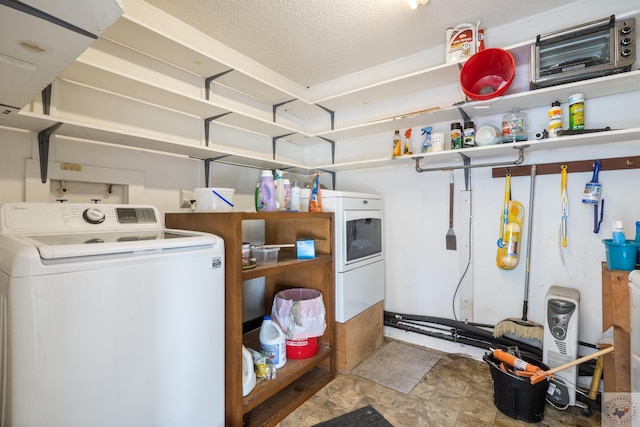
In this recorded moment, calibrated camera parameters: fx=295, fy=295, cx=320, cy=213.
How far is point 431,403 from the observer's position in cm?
167

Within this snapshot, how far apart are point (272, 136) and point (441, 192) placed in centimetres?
150

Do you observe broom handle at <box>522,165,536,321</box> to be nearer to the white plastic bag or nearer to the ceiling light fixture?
the ceiling light fixture

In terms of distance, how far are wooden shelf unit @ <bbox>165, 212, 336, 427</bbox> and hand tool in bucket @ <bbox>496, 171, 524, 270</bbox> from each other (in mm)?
1150

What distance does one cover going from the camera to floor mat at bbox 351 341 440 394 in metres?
1.89

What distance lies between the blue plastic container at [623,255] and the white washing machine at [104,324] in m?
1.89

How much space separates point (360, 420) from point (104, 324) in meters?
1.30

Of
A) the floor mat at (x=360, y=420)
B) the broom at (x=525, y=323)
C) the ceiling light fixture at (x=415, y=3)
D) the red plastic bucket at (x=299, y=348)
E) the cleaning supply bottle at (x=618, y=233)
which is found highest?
the ceiling light fixture at (x=415, y=3)

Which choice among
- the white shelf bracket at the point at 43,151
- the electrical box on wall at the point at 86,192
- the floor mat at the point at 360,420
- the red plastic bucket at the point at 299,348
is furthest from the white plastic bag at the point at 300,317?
the white shelf bracket at the point at 43,151

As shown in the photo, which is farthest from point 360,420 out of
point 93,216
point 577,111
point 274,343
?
point 577,111

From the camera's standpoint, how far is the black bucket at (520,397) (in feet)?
4.91

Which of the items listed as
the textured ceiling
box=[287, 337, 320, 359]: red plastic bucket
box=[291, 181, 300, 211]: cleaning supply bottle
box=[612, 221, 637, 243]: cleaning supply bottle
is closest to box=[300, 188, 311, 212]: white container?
box=[291, 181, 300, 211]: cleaning supply bottle

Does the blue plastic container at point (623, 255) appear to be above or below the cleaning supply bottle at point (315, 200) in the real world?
Result: below

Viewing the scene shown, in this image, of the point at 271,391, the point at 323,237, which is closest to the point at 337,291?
the point at 323,237

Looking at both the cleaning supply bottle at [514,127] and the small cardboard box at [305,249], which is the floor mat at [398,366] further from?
the cleaning supply bottle at [514,127]
